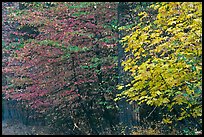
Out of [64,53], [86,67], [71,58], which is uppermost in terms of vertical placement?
[64,53]

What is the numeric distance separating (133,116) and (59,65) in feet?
9.63

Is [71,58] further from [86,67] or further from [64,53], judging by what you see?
[86,67]

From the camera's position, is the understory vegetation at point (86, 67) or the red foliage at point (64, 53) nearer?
the understory vegetation at point (86, 67)

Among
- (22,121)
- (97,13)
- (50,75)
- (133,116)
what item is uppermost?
(97,13)

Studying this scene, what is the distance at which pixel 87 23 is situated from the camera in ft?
29.2

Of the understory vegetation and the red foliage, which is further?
the red foliage

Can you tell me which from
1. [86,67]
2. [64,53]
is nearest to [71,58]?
[64,53]

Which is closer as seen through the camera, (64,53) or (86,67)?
(64,53)

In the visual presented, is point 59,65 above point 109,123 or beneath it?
above

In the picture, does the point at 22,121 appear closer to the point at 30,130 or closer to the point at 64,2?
the point at 30,130

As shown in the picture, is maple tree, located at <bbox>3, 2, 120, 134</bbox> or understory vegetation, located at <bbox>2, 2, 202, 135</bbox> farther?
maple tree, located at <bbox>3, 2, 120, 134</bbox>

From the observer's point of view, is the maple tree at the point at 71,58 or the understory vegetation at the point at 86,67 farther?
the maple tree at the point at 71,58

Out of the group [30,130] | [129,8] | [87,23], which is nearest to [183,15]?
[129,8]

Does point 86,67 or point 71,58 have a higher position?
point 71,58
